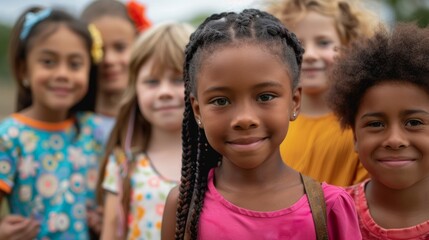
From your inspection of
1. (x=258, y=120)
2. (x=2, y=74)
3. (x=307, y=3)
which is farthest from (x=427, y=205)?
(x=2, y=74)

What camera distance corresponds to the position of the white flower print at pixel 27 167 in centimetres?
396

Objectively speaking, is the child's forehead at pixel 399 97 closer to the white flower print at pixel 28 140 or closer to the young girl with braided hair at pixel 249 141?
the young girl with braided hair at pixel 249 141

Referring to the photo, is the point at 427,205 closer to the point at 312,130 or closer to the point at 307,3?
the point at 312,130

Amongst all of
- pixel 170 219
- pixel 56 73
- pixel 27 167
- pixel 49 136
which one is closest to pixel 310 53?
pixel 170 219

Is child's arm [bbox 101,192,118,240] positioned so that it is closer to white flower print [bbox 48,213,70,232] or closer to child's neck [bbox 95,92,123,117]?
white flower print [bbox 48,213,70,232]

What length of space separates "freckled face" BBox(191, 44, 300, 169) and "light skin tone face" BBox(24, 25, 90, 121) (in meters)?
1.92

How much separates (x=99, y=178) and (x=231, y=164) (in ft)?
5.41

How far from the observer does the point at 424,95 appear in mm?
2594

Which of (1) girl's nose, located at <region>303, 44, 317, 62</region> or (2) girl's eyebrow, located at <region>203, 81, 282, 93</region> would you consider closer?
(2) girl's eyebrow, located at <region>203, 81, 282, 93</region>

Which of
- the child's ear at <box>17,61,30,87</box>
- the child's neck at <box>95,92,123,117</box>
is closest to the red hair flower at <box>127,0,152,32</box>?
the child's neck at <box>95,92,123,117</box>

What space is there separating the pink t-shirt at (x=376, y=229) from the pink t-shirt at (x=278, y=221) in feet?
0.75

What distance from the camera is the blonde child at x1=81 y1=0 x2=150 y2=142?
4.95m

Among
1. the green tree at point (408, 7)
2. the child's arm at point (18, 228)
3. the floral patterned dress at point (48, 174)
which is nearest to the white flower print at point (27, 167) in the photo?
the floral patterned dress at point (48, 174)

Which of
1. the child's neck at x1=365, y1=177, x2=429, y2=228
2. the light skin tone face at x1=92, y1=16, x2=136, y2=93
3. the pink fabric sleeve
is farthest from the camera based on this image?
the light skin tone face at x1=92, y1=16, x2=136, y2=93
